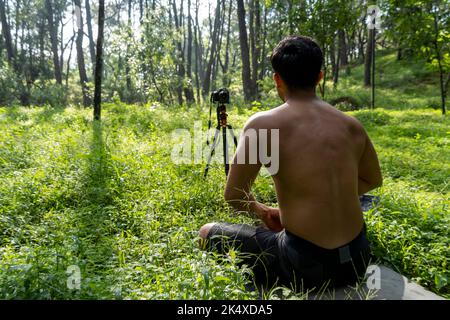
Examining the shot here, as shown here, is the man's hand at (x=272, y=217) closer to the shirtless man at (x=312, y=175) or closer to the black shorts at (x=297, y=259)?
the black shorts at (x=297, y=259)

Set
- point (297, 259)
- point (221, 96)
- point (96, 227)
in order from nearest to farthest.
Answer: point (297, 259) → point (96, 227) → point (221, 96)

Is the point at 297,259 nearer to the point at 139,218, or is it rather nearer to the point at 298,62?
the point at 298,62

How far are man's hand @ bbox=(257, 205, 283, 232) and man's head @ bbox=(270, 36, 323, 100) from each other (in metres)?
0.82


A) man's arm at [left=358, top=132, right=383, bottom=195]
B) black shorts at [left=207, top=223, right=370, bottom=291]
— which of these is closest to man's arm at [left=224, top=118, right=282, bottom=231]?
black shorts at [left=207, top=223, right=370, bottom=291]

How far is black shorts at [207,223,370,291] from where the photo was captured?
188 centimetres

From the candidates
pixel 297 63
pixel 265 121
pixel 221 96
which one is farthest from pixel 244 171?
pixel 221 96

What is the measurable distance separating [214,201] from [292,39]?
2.44 meters

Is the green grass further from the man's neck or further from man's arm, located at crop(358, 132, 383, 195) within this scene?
the man's neck

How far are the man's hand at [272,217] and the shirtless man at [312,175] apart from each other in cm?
25

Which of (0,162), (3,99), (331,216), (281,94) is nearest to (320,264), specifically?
(331,216)

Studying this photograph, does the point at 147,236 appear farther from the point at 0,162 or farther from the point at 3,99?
the point at 3,99

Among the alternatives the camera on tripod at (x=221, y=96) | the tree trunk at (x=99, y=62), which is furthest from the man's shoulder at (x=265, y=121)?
the tree trunk at (x=99, y=62)

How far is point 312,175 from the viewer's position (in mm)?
1812

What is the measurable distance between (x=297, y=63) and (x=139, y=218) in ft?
7.59
